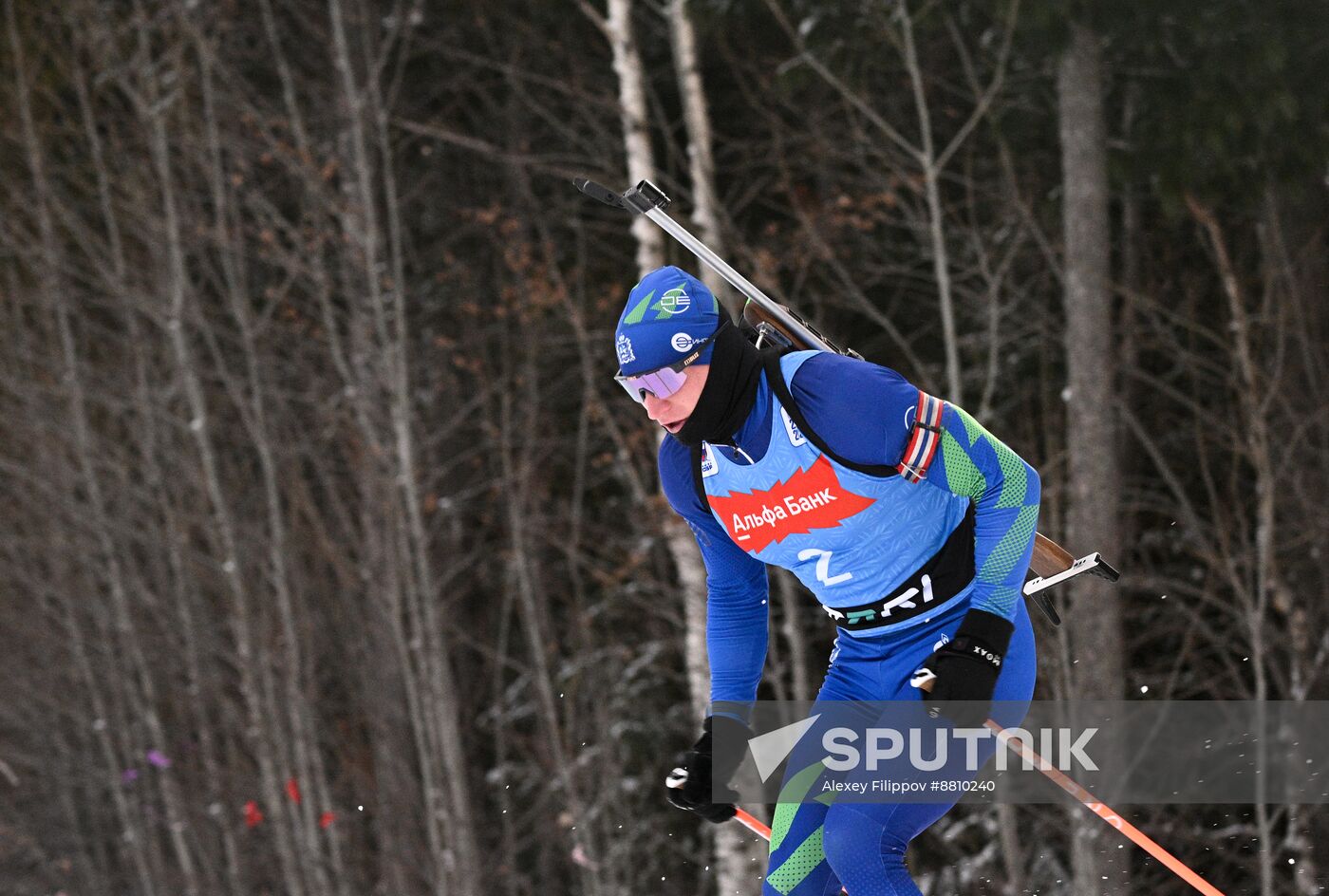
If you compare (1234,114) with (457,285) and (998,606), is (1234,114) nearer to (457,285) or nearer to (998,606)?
(998,606)

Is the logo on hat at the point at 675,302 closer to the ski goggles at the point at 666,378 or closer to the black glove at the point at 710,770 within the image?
the ski goggles at the point at 666,378

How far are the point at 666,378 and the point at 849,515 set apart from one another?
1.41ft

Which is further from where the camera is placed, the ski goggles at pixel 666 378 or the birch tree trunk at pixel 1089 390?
the birch tree trunk at pixel 1089 390

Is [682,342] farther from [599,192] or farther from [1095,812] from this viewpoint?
[1095,812]

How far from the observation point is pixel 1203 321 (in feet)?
28.9

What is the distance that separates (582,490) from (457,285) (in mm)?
1924

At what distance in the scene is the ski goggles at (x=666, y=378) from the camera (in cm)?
264

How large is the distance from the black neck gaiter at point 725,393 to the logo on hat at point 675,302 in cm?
8


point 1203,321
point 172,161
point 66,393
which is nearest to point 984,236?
point 1203,321

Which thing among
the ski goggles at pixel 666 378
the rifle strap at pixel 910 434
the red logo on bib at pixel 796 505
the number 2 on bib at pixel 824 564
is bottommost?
the number 2 on bib at pixel 824 564

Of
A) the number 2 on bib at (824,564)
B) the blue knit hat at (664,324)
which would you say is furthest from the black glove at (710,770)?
the blue knit hat at (664,324)

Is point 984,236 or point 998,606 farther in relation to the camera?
point 984,236

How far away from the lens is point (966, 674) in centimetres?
258

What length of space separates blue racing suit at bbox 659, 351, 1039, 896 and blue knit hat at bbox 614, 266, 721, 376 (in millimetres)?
160
